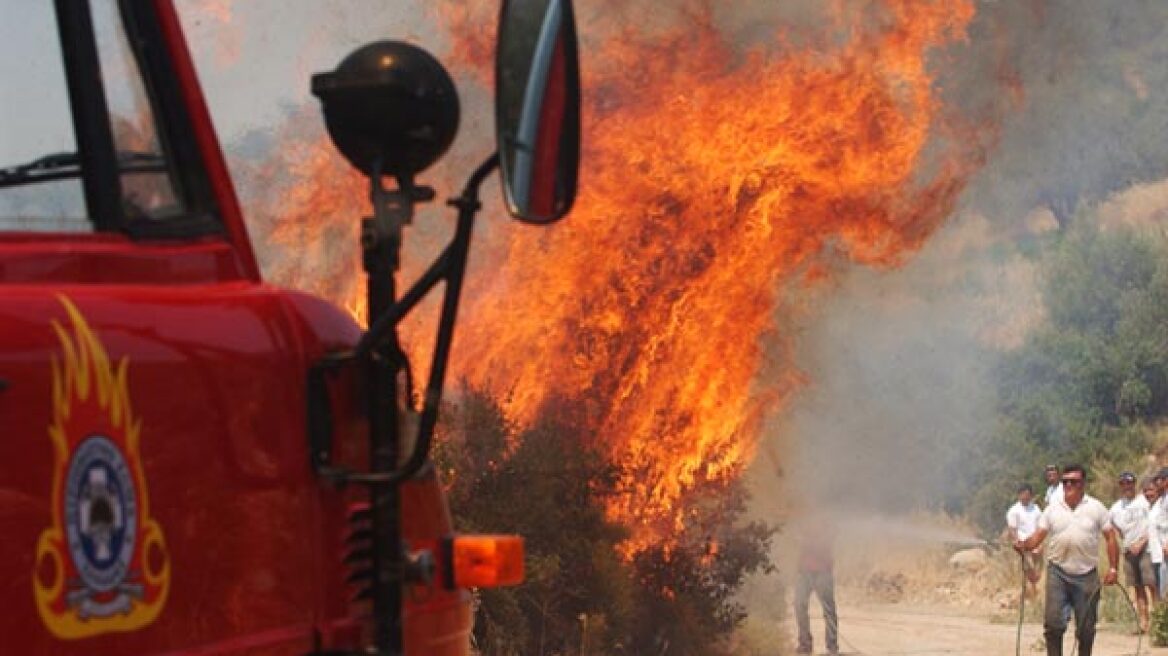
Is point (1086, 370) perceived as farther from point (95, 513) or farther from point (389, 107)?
point (95, 513)

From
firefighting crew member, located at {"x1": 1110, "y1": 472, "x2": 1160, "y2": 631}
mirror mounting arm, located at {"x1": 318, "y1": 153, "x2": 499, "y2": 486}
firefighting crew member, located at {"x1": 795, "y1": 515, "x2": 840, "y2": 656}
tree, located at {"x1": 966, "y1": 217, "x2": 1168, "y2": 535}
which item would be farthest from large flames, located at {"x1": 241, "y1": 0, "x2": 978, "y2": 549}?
mirror mounting arm, located at {"x1": 318, "y1": 153, "x2": 499, "y2": 486}

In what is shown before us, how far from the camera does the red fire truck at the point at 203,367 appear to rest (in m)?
3.06

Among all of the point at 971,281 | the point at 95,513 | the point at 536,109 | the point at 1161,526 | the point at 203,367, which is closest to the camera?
the point at 95,513

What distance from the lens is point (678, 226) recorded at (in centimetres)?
1902

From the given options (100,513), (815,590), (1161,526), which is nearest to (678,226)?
(815,590)

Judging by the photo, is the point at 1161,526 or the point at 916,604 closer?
the point at 1161,526

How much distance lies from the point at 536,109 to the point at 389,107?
1.02 ft

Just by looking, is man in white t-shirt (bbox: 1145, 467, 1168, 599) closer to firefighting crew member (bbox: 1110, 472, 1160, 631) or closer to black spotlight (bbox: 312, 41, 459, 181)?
firefighting crew member (bbox: 1110, 472, 1160, 631)

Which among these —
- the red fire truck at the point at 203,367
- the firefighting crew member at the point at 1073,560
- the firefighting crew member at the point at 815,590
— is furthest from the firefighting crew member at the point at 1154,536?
the red fire truck at the point at 203,367

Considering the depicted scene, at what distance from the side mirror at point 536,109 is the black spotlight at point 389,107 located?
0.62 feet

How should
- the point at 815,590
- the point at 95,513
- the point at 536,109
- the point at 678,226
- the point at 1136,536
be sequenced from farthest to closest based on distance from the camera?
the point at 1136,536
the point at 815,590
the point at 678,226
the point at 536,109
the point at 95,513

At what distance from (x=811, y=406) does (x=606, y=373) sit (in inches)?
275

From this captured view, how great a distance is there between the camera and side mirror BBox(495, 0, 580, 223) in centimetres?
356

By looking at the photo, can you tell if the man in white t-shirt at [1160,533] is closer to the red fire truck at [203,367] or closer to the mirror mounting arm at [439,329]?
the red fire truck at [203,367]
